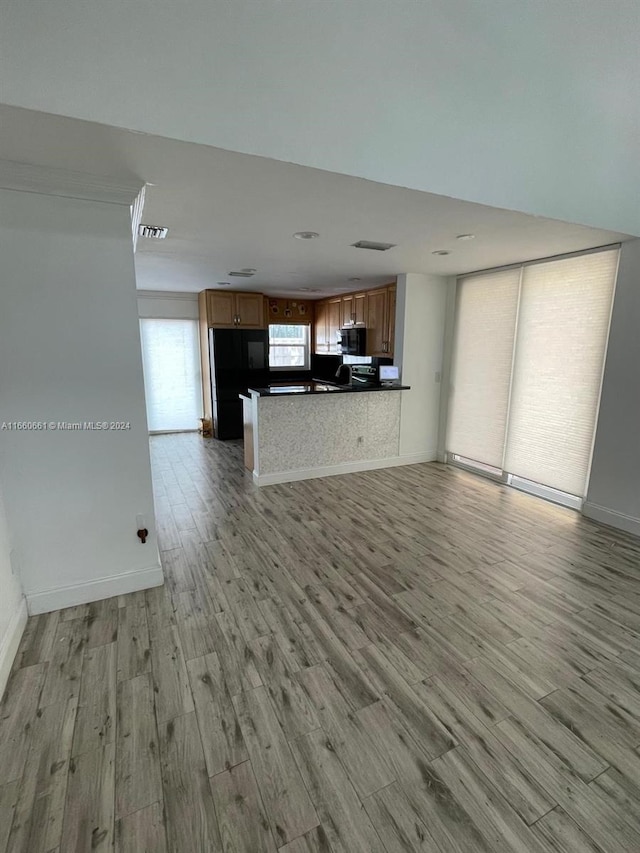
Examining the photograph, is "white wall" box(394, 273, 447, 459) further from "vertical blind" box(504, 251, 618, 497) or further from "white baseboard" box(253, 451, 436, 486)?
"vertical blind" box(504, 251, 618, 497)

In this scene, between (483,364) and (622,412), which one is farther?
(483,364)

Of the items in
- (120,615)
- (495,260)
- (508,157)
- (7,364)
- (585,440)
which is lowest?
(120,615)

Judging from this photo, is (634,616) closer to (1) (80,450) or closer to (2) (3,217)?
(1) (80,450)

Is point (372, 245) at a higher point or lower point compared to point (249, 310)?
higher

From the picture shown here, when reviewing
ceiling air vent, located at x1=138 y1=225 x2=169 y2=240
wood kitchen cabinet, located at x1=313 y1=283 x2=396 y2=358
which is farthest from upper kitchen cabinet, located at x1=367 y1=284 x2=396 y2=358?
ceiling air vent, located at x1=138 y1=225 x2=169 y2=240

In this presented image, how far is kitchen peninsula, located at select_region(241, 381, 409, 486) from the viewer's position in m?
4.28

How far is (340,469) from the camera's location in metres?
4.73

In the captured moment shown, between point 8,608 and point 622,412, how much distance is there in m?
4.36

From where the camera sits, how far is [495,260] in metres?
3.81

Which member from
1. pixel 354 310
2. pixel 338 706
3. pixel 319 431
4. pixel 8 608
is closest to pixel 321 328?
pixel 354 310

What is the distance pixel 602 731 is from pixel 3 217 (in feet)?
11.5

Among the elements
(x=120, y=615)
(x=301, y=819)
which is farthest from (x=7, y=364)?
(x=301, y=819)

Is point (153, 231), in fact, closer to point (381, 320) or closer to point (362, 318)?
point (381, 320)

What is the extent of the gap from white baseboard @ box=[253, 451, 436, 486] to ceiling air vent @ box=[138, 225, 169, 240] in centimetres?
246
